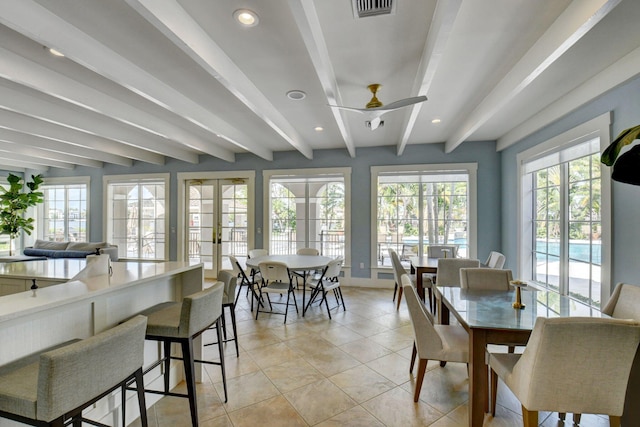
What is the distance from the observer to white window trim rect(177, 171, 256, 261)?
20.1 feet

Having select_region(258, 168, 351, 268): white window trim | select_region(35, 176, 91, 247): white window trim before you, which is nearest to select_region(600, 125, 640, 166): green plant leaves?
select_region(258, 168, 351, 268): white window trim

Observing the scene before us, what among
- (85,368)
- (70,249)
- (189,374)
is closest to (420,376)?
(189,374)

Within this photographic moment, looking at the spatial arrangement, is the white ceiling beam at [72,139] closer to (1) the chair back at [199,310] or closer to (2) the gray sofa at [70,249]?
(2) the gray sofa at [70,249]

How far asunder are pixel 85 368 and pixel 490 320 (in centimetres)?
201

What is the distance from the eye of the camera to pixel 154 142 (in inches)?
198

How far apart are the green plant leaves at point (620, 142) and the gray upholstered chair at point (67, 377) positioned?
2688mm

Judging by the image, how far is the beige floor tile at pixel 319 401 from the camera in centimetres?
202

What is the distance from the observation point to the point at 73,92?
290cm

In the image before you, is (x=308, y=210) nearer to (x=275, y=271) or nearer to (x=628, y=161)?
(x=275, y=271)

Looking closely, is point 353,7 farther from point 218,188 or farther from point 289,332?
point 218,188

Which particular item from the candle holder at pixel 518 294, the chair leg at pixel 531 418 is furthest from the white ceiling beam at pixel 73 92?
the chair leg at pixel 531 418

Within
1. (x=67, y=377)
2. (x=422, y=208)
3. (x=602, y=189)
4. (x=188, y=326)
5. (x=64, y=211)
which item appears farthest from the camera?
(x=64, y=211)

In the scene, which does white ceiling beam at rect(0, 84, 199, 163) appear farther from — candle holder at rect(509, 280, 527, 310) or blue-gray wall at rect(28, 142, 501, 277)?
candle holder at rect(509, 280, 527, 310)

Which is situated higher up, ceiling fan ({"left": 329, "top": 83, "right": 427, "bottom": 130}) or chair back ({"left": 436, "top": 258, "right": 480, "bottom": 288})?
ceiling fan ({"left": 329, "top": 83, "right": 427, "bottom": 130})
